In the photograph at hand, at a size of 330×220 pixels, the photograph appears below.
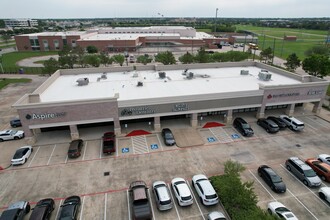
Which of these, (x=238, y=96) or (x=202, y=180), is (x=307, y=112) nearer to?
(x=238, y=96)

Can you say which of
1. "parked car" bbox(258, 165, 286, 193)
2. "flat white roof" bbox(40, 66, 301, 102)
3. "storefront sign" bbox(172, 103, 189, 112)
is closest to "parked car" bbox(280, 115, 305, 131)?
"flat white roof" bbox(40, 66, 301, 102)

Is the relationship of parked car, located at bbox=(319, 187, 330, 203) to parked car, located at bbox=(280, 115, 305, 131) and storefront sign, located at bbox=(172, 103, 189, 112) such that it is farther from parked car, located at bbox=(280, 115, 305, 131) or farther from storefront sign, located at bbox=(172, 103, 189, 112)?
storefront sign, located at bbox=(172, 103, 189, 112)

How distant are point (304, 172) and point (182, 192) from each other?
13263 mm

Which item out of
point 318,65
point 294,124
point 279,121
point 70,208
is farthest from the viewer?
point 318,65

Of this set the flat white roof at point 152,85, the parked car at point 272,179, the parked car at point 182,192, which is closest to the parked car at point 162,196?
the parked car at point 182,192

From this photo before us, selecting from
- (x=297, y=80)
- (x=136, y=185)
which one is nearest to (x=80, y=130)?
(x=136, y=185)

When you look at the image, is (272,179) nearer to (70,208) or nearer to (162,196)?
(162,196)

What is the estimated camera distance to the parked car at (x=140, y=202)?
1816 centimetres

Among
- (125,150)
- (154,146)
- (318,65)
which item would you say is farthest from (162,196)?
(318,65)

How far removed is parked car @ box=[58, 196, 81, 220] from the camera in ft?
59.4

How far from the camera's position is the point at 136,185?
21312 millimetres

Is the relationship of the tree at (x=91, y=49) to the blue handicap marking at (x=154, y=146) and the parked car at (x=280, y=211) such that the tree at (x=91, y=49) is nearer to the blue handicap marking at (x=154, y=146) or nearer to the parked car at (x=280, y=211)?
the blue handicap marking at (x=154, y=146)

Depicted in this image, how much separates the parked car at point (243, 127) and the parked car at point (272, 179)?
815 centimetres

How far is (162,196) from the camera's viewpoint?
64.8ft
